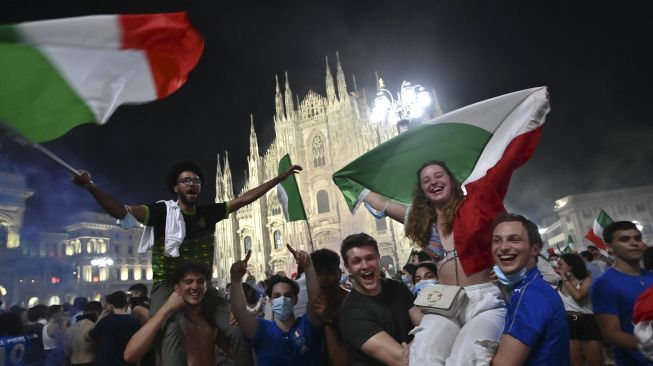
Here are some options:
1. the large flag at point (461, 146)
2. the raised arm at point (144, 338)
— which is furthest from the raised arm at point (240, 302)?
the large flag at point (461, 146)

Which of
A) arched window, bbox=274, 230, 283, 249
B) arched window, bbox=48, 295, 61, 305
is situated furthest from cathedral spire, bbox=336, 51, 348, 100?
arched window, bbox=48, 295, 61, 305

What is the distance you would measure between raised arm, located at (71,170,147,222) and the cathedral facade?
27220 mm

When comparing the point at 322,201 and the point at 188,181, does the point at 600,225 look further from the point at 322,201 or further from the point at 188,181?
the point at 322,201

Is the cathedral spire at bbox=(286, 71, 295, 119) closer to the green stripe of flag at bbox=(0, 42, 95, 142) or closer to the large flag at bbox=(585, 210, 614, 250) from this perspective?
the large flag at bbox=(585, 210, 614, 250)

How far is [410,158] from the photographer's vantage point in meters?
4.32

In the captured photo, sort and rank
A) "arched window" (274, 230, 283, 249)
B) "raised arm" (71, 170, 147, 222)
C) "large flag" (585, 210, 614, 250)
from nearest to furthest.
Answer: "raised arm" (71, 170, 147, 222) < "large flag" (585, 210, 614, 250) < "arched window" (274, 230, 283, 249)

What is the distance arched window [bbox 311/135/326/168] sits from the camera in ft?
112

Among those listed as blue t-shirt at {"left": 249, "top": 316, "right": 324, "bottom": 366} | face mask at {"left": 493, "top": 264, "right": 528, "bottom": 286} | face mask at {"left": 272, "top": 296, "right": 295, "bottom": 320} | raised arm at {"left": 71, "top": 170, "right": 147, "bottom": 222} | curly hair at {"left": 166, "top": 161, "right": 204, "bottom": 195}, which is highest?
curly hair at {"left": 166, "top": 161, "right": 204, "bottom": 195}

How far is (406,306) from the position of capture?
2.50 meters

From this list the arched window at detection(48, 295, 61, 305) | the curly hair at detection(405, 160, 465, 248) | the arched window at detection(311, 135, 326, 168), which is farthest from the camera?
the arched window at detection(311, 135, 326, 168)

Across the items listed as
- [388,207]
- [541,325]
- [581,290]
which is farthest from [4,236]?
[541,325]

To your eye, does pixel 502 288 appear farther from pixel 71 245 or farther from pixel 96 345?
pixel 71 245

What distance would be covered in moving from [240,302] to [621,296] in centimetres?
291

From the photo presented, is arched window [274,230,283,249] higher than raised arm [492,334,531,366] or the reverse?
higher
